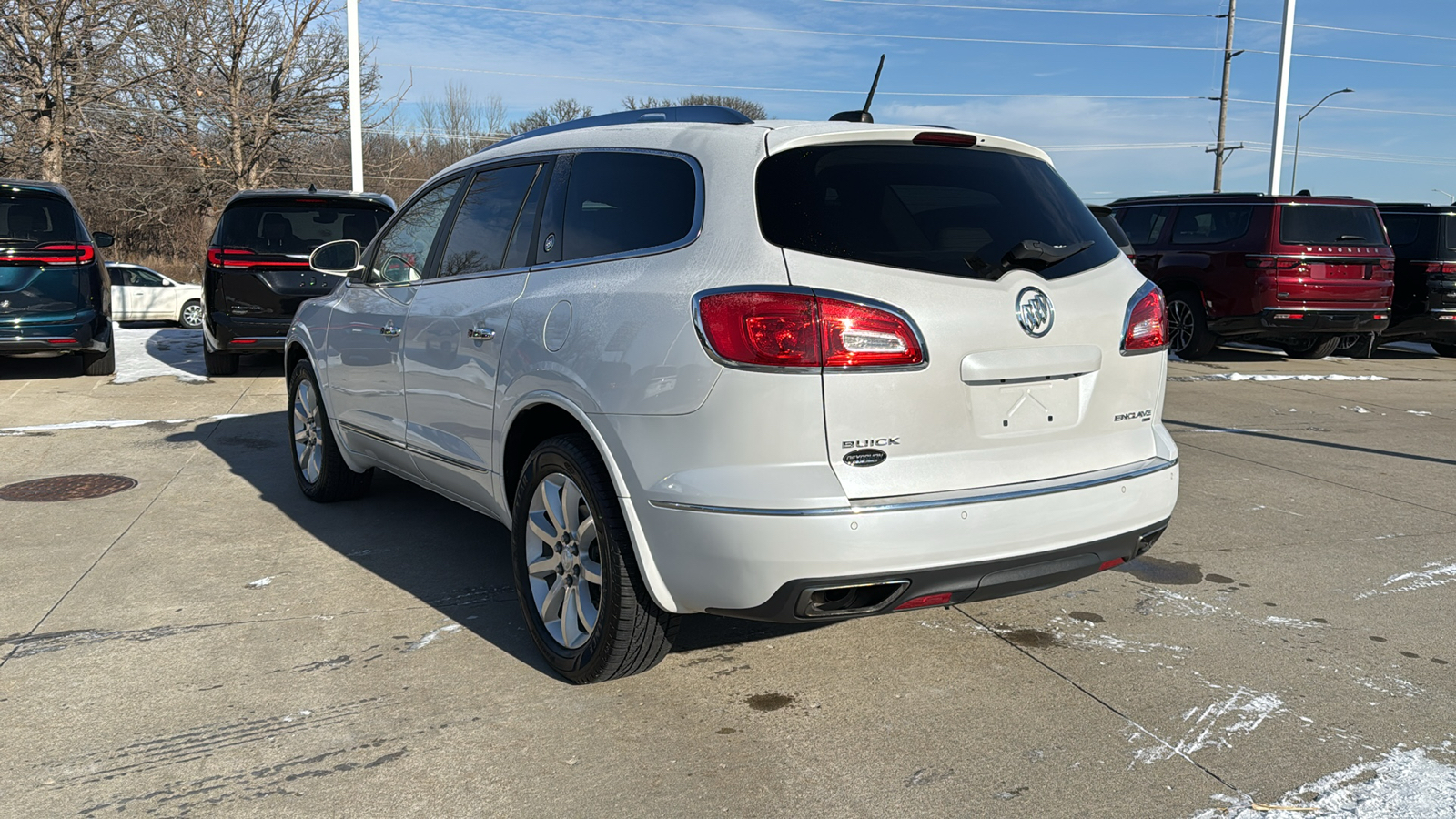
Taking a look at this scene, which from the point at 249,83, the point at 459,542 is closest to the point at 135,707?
the point at 459,542

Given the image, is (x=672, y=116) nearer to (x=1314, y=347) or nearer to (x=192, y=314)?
(x=1314, y=347)

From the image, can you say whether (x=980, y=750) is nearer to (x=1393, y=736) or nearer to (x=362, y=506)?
(x=1393, y=736)

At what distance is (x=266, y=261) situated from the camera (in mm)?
10383

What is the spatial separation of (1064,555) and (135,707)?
277cm

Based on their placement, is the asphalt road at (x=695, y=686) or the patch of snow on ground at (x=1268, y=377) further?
the patch of snow on ground at (x=1268, y=377)

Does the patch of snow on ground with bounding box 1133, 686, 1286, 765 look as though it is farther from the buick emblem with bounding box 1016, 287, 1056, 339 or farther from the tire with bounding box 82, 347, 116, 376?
the tire with bounding box 82, 347, 116, 376

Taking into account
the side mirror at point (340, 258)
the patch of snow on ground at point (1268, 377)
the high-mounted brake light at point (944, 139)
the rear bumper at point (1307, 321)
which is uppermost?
the high-mounted brake light at point (944, 139)

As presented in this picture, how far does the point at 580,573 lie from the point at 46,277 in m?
8.67

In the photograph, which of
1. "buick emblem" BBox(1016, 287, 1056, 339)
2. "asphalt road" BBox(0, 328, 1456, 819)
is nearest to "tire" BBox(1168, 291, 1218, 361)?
"asphalt road" BBox(0, 328, 1456, 819)

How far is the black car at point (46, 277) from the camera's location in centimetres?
991

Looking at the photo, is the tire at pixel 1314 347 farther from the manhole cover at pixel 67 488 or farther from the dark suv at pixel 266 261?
the manhole cover at pixel 67 488

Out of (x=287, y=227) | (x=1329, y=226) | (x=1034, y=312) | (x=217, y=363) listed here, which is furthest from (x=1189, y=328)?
(x=1034, y=312)

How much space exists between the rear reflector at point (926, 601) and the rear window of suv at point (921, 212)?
884mm

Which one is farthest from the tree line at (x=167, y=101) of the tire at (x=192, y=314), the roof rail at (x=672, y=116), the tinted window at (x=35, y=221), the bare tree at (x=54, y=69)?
the roof rail at (x=672, y=116)
